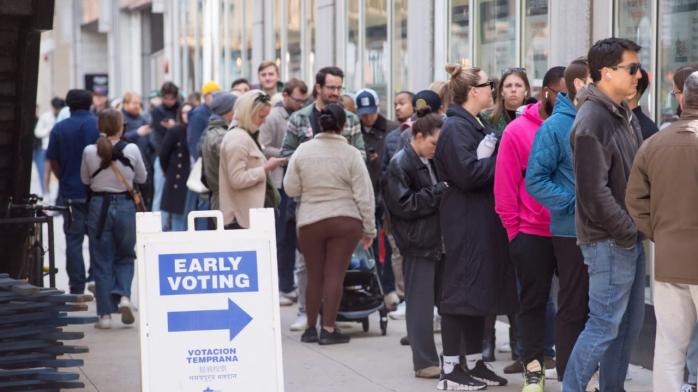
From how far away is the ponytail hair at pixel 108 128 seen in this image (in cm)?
1114

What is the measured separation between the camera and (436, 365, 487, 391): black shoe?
841 centimetres

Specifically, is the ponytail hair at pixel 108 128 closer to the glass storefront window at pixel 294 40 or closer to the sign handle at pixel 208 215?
the sign handle at pixel 208 215

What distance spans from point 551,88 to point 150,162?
33.6 ft

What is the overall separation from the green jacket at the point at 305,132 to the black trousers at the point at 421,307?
2160 mm

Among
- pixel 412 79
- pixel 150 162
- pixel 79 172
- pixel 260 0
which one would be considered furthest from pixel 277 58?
pixel 79 172

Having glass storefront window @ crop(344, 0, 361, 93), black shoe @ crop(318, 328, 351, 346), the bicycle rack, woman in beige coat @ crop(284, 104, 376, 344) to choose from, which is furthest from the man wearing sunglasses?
glass storefront window @ crop(344, 0, 361, 93)

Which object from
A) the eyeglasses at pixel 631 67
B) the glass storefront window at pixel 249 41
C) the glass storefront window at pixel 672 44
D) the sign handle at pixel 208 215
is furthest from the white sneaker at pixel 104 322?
the glass storefront window at pixel 249 41

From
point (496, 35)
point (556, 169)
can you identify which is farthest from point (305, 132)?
point (556, 169)

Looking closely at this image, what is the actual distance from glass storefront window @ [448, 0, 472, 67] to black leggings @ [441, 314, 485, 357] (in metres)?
5.58

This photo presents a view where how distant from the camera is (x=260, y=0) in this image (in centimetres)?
2239

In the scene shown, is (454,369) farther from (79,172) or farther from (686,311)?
(79,172)

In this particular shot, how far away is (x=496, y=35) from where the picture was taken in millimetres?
13156

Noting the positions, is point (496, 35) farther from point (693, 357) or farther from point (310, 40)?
point (310, 40)

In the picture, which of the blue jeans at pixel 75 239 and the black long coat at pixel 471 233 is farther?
the blue jeans at pixel 75 239
